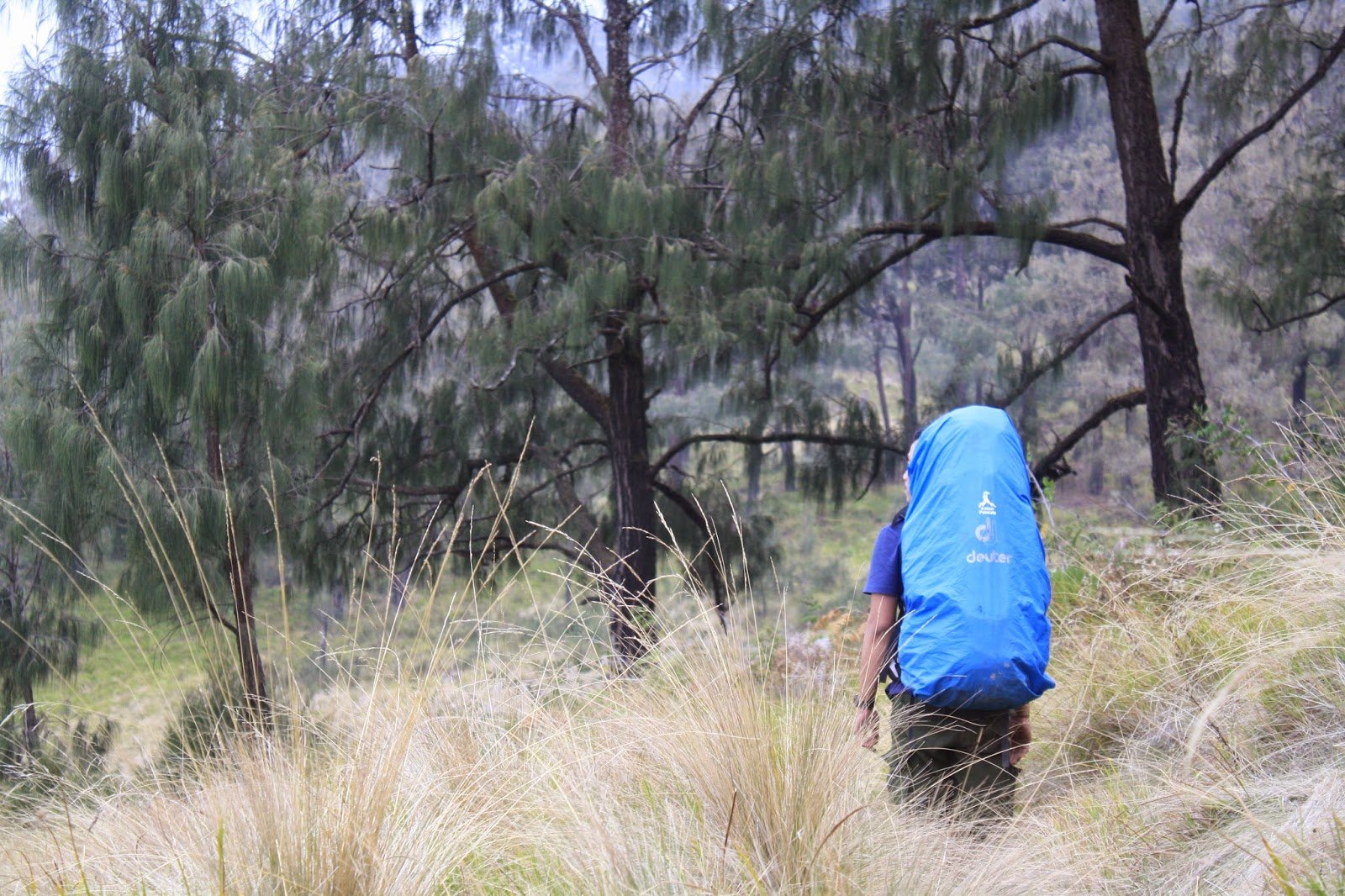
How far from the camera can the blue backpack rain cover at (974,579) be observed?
104 inches

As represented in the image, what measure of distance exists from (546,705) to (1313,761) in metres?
1.85

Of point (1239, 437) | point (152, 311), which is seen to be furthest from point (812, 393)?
point (152, 311)

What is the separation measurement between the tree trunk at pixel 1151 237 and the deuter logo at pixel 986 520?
4760 millimetres

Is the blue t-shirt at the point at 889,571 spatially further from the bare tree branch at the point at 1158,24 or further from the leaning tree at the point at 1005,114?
the bare tree branch at the point at 1158,24

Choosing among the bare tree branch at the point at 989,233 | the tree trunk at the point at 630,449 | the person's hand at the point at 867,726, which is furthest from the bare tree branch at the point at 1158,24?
the person's hand at the point at 867,726

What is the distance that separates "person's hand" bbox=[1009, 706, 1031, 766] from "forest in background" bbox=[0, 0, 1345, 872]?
8.70ft

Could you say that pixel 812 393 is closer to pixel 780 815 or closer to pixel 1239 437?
pixel 1239 437

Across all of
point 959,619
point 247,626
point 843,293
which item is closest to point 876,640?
point 959,619

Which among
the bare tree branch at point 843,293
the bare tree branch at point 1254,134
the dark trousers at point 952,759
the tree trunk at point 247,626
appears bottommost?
the tree trunk at point 247,626

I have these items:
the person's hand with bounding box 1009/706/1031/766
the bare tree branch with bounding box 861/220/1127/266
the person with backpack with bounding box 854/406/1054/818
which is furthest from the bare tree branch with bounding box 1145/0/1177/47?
the person's hand with bounding box 1009/706/1031/766

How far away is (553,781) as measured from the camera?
2684 millimetres

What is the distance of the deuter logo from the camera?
105 inches

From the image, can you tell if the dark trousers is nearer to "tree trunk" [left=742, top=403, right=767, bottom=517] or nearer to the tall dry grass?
the tall dry grass

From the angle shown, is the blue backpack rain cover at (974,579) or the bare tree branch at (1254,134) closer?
the blue backpack rain cover at (974,579)
